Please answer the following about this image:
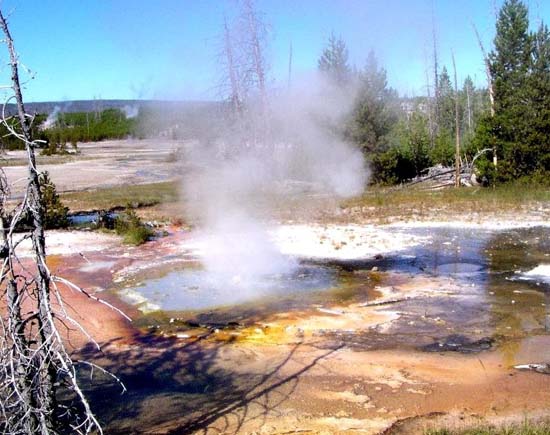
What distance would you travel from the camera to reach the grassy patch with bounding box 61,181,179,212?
20388 millimetres

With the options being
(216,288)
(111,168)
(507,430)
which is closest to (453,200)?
(216,288)

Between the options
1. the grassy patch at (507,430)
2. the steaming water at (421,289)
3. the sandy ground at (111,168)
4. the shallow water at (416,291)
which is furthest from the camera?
the sandy ground at (111,168)

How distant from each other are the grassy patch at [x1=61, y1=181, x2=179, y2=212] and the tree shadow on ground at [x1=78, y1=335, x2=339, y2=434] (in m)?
13.4

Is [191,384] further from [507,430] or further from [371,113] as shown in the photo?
[371,113]

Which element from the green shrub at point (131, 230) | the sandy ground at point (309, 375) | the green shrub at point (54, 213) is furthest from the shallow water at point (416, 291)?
the green shrub at point (54, 213)

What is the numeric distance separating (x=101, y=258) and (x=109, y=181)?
1616cm

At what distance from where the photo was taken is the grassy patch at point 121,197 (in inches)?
803

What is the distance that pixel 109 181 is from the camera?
2789 cm

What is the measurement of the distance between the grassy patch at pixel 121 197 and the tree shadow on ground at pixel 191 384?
13445 millimetres

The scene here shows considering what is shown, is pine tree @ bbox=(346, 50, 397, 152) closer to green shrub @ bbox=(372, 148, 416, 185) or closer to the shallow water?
green shrub @ bbox=(372, 148, 416, 185)

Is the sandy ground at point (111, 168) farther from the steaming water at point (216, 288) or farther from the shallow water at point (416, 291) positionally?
the shallow water at point (416, 291)

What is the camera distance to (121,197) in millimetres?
22219

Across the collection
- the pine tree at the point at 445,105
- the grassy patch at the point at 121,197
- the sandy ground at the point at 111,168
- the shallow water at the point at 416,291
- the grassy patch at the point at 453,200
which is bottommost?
the shallow water at the point at 416,291

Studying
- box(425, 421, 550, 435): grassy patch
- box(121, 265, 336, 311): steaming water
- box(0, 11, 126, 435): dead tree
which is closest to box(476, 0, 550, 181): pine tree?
box(121, 265, 336, 311): steaming water
